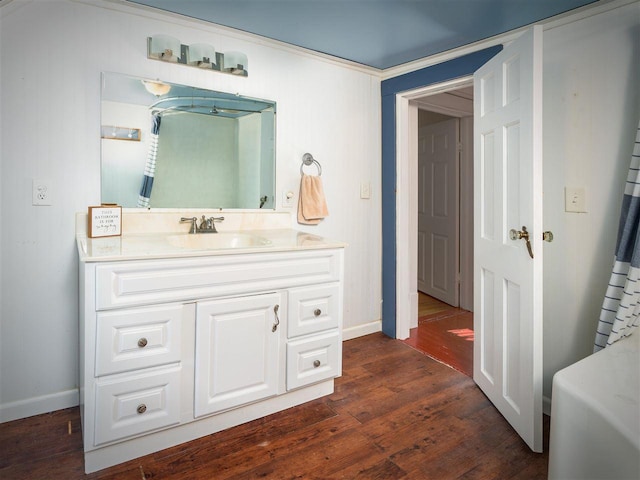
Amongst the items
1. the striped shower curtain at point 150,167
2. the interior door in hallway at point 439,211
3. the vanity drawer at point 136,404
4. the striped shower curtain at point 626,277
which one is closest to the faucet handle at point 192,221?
the striped shower curtain at point 150,167

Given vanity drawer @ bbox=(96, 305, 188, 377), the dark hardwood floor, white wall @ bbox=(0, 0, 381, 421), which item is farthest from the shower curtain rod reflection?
the dark hardwood floor

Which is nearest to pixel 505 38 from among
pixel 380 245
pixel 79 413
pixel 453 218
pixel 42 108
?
pixel 380 245

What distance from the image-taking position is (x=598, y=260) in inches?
73.1

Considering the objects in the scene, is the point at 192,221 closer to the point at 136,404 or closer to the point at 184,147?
the point at 184,147

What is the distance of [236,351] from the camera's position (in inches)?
68.4

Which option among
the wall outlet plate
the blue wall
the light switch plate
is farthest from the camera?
the blue wall

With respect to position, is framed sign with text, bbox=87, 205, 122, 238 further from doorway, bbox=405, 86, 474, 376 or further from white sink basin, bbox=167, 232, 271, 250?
doorway, bbox=405, 86, 474, 376

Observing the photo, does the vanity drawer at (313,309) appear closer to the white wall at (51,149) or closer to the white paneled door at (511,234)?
the white paneled door at (511,234)

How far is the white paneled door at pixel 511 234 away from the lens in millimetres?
1631

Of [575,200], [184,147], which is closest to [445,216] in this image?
[575,200]

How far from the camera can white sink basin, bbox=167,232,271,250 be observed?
2.02 metres

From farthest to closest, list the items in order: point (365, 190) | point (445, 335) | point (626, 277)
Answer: point (445, 335), point (365, 190), point (626, 277)

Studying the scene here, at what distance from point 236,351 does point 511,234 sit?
1.36 metres

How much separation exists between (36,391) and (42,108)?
A: 1.36 m
